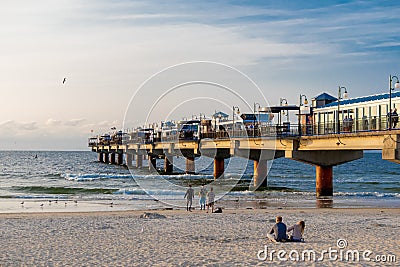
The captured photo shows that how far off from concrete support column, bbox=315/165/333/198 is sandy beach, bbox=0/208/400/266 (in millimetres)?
11042

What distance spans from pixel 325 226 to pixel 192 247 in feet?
21.3

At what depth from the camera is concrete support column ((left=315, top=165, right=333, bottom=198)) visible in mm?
34428

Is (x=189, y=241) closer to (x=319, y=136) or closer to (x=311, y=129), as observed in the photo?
(x=319, y=136)

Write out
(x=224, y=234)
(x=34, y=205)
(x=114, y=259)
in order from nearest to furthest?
(x=114, y=259), (x=224, y=234), (x=34, y=205)

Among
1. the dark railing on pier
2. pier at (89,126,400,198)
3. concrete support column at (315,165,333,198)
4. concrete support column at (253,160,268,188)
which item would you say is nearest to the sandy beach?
pier at (89,126,400,198)

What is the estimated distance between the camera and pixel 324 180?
114 ft

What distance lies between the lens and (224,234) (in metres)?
17.2

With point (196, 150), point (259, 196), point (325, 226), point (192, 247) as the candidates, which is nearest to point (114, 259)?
point (192, 247)

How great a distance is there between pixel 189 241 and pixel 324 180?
20406 millimetres

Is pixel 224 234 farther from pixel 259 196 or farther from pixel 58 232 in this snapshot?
pixel 259 196

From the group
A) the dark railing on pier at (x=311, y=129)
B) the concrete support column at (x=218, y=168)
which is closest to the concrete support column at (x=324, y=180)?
the dark railing on pier at (x=311, y=129)

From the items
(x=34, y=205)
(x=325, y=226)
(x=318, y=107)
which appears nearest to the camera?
(x=325, y=226)

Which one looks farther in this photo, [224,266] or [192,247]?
[192,247]

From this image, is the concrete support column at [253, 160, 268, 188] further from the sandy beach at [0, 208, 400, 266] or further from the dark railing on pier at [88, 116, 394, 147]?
the sandy beach at [0, 208, 400, 266]
